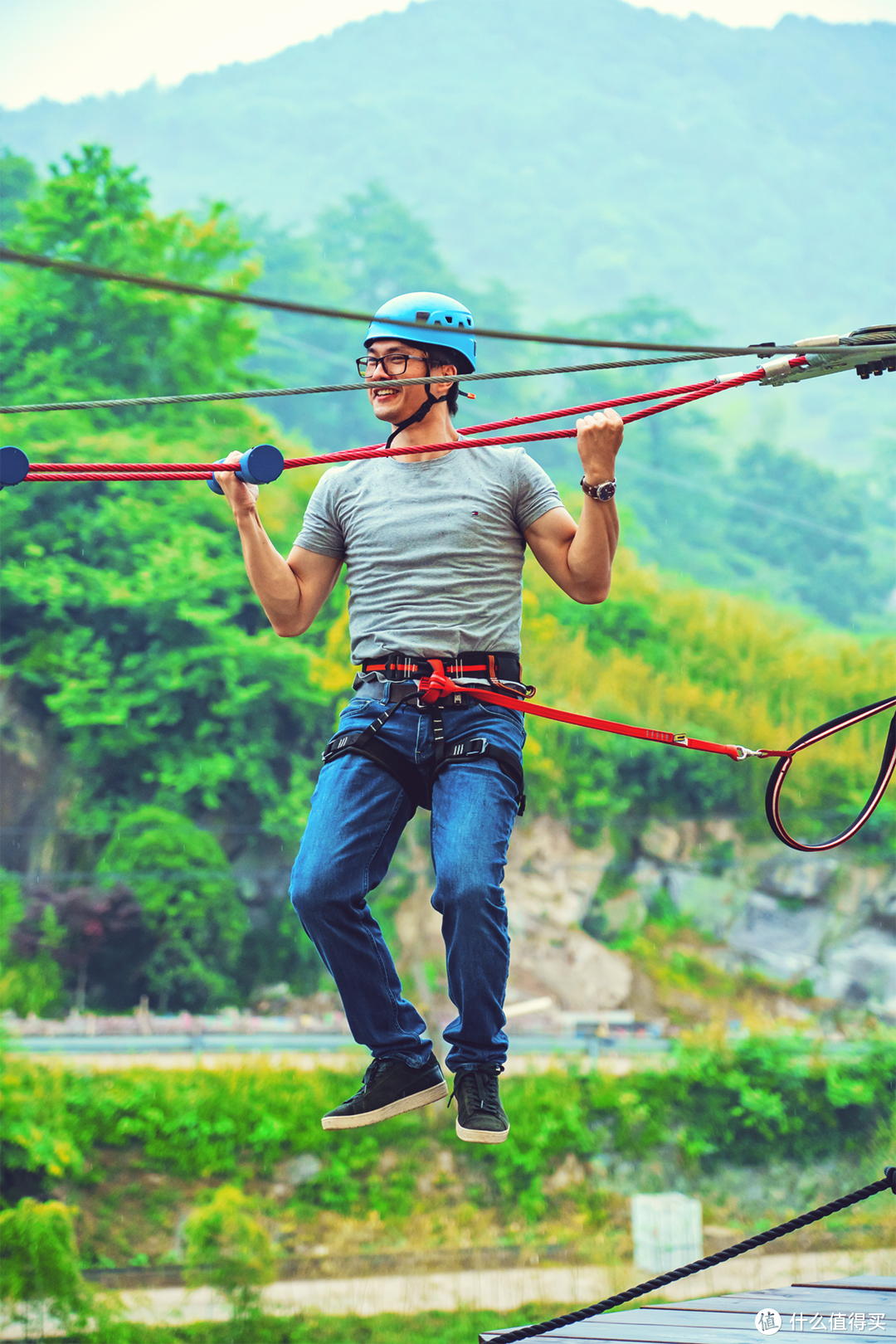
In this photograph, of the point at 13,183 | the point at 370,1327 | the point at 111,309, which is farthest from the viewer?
the point at 13,183

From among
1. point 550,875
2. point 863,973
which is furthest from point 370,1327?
point 863,973

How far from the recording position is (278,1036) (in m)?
12.4

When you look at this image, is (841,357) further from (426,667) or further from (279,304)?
(279,304)

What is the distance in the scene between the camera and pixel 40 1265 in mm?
10570

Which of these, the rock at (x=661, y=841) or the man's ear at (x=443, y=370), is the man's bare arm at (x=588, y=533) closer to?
the man's ear at (x=443, y=370)

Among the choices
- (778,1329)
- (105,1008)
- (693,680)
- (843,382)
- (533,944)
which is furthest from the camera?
(843,382)

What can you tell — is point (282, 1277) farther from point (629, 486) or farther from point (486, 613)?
point (629, 486)

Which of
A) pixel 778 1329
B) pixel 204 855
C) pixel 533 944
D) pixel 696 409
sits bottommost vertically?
pixel 778 1329

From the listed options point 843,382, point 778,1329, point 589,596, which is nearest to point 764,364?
point 589,596

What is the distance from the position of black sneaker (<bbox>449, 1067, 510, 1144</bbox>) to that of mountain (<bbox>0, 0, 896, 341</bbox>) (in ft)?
80.7

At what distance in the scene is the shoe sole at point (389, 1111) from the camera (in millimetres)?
2250

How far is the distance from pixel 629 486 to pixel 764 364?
57.2 ft

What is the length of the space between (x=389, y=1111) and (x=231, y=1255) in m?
10.3

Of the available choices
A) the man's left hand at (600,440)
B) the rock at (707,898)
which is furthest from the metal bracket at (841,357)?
the rock at (707,898)
